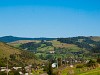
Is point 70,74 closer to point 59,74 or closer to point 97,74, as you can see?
point 59,74

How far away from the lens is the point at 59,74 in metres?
66.6

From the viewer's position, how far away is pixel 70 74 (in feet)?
206

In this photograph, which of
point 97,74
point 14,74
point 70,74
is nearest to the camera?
point 97,74

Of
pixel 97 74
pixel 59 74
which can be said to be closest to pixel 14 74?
pixel 59 74

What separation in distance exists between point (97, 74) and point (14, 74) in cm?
6623

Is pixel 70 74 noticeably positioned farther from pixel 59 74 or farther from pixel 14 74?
pixel 14 74

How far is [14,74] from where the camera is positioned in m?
112

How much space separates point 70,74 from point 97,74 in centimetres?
1381

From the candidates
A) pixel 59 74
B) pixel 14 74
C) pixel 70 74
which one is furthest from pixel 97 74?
pixel 14 74

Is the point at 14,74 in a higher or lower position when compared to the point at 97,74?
lower

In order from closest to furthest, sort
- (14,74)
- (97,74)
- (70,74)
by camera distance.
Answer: (97,74), (70,74), (14,74)

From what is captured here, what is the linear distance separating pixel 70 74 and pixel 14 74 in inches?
2065

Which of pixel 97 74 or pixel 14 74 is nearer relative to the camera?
pixel 97 74

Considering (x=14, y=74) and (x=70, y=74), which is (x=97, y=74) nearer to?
(x=70, y=74)
